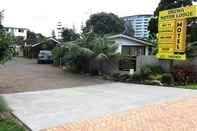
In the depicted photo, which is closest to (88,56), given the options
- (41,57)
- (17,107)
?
(17,107)

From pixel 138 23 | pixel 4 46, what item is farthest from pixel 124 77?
pixel 138 23

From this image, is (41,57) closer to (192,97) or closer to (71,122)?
(192,97)

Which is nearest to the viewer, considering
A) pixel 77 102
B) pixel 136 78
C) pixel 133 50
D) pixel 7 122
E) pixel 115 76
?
pixel 7 122

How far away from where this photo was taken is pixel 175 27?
58.2ft

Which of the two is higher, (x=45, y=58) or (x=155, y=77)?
(x=45, y=58)

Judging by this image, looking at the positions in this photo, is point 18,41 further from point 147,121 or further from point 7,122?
point 147,121

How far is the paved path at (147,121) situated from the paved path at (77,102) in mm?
467

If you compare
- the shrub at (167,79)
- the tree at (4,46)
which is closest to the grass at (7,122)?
the tree at (4,46)

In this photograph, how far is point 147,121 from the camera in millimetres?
8297

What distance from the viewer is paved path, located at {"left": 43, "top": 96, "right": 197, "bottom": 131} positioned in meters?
7.63

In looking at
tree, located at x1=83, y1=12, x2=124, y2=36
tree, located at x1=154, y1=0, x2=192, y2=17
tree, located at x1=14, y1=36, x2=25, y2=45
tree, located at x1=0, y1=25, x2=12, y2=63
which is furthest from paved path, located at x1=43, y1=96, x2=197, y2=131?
tree, located at x1=83, y1=12, x2=124, y2=36

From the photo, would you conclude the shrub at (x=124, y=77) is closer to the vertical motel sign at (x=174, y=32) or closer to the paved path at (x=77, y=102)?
the vertical motel sign at (x=174, y=32)

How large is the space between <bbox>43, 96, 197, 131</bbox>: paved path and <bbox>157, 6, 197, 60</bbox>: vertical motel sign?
770cm

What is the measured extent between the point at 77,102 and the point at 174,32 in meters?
8.83
